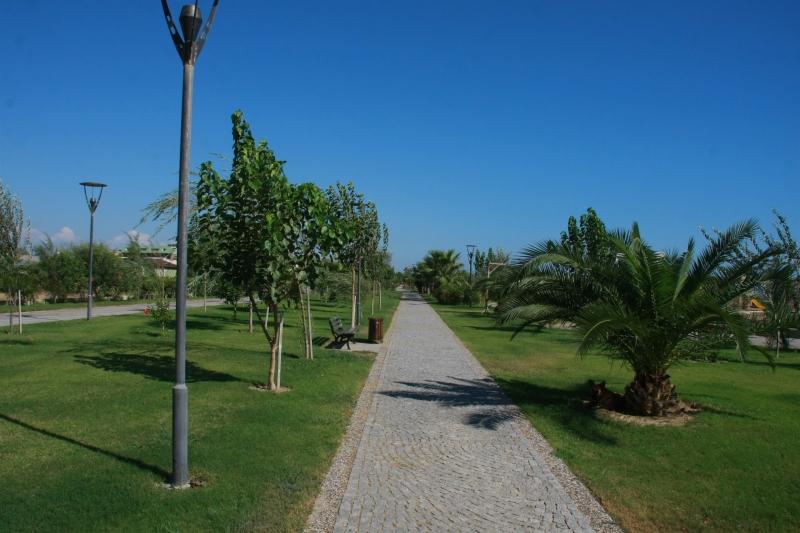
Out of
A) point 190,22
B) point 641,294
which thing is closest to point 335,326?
point 641,294

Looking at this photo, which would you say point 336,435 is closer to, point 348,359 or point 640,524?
point 640,524

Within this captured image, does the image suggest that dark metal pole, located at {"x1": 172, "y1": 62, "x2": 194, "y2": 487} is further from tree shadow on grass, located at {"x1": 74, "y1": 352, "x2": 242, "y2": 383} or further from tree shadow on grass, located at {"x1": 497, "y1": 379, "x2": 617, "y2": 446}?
tree shadow on grass, located at {"x1": 74, "y1": 352, "x2": 242, "y2": 383}

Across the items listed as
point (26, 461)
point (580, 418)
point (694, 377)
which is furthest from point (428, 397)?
point (694, 377)

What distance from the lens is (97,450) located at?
6.25 metres

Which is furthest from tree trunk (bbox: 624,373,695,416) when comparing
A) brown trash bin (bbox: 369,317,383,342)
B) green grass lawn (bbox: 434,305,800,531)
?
brown trash bin (bbox: 369,317,383,342)

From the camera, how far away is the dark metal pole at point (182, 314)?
5.35 m

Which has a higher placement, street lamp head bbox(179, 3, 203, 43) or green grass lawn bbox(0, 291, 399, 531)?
street lamp head bbox(179, 3, 203, 43)

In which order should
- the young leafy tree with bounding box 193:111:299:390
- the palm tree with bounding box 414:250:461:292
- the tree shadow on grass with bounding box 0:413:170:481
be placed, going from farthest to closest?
the palm tree with bounding box 414:250:461:292 < the young leafy tree with bounding box 193:111:299:390 < the tree shadow on grass with bounding box 0:413:170:481

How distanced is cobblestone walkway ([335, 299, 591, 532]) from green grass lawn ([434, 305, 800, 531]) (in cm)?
48

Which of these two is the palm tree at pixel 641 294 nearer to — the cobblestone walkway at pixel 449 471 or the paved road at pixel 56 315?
the cobblestone walkway at pixel 449 471

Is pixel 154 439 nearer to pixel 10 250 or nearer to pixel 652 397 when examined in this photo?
pixel 652 397

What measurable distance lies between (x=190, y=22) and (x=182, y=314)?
2568 millimetres

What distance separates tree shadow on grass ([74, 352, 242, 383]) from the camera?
10.9m

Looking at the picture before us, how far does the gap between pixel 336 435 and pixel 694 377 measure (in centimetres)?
983
